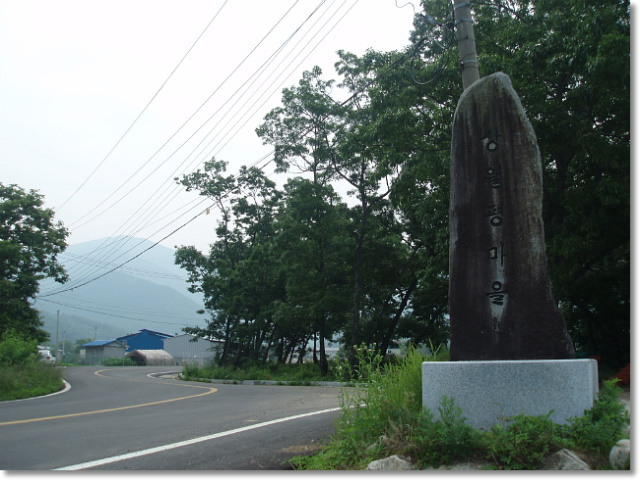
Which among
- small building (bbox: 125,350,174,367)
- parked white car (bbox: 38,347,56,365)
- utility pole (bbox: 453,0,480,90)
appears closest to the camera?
utility pole (bbox: 453,0,480,90)

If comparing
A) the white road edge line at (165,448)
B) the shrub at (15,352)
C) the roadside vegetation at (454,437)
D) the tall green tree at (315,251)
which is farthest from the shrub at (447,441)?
the shrub at (15,352)

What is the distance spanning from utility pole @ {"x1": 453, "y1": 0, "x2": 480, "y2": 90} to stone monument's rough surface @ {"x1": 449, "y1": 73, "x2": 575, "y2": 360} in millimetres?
1052

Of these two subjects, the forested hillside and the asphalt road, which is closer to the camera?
the asphalt road

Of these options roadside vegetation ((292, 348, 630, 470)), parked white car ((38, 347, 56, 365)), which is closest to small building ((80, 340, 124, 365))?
parked white car ((38, 347, 56, 365))

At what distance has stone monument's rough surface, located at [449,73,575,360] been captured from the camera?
5.54 meters

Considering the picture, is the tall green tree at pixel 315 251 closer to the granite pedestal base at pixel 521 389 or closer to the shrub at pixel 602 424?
the granite pedestal base at pixel 521 389

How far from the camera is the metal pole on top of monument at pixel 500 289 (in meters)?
4.89

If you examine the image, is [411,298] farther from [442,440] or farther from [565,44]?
[442,440]

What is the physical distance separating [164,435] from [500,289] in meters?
5.12

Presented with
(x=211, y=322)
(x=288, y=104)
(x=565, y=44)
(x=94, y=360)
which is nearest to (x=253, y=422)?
(x=565, y=44)

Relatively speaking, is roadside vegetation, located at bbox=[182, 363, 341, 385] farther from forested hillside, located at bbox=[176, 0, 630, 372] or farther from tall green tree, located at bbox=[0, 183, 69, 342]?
tall green tree, located at bbox=[0, 183, 69, 342]

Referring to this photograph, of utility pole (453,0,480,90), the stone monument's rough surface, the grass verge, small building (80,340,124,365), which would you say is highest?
utility pole (453,0,480,90)

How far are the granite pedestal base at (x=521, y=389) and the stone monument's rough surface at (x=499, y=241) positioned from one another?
56 cm

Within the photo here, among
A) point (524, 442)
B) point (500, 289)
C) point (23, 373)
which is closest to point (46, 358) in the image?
point (23, 373)
